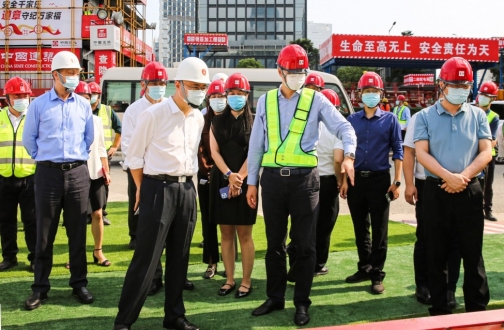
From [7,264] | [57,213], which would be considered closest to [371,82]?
[57,213]

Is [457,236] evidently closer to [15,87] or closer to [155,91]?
[155,91]

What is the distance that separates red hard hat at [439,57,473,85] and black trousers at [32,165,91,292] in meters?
2.99

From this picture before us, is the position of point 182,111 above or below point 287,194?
above

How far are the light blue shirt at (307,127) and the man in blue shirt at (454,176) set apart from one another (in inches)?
20.3

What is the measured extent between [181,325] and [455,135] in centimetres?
236

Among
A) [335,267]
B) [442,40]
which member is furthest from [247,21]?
[335,267]

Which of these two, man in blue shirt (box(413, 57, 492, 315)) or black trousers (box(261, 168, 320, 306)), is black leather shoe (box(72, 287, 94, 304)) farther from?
man in blue shirt (box(413, 57, 492, 315))

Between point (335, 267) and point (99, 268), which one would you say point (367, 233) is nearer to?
point (335, 267)

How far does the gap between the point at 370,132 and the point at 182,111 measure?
76.1 inches

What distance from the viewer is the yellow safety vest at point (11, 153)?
18.9 ft

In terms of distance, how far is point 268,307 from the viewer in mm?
4434

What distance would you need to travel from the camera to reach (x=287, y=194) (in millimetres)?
4250

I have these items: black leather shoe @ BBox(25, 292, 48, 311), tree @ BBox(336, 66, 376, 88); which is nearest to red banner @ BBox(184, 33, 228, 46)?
tree @ BBox(336, 66, 376, 88)

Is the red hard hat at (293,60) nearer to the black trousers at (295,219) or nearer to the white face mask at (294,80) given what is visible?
the white face mask at (294,80)
